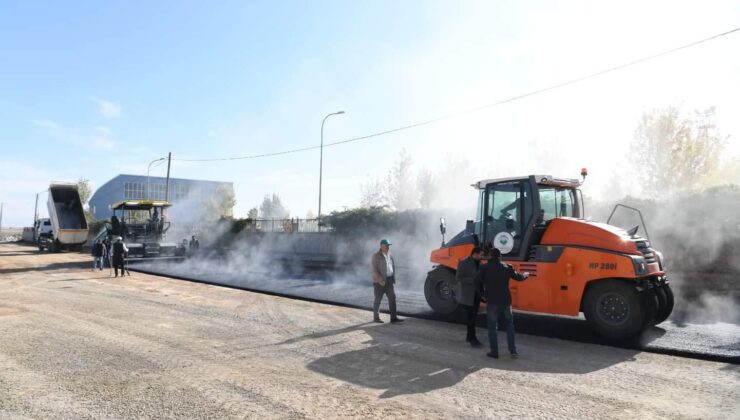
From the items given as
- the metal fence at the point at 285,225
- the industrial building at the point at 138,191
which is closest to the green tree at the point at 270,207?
the industrial building at the point at 138,191

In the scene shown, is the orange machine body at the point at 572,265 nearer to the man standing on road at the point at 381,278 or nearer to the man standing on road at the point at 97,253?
the man standing on road at the point at 381,278

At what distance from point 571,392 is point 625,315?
278cm

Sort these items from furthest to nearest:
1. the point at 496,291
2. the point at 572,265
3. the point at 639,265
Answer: the point at 572,265, the point at 639,265, the point at 496,291

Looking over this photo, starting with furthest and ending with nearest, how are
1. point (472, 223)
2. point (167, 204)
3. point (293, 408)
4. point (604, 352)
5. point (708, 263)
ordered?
point (167, 204), point (708, 263), point (472, 223), point (604, 352), point (293, 408)

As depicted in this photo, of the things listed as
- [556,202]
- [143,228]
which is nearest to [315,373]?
[556,202]

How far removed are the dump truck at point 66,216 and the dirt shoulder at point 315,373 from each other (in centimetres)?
2347

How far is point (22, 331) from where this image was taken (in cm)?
779

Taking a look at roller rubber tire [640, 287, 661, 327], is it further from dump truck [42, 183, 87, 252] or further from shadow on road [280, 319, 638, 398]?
dump truck [42, 183, 87, 252]

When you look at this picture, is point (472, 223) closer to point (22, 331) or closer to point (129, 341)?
point (129, 341)

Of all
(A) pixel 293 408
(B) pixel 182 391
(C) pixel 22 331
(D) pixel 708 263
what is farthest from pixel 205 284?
(D) pixel 708 263

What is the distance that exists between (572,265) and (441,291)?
2.71m

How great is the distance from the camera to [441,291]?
933cm

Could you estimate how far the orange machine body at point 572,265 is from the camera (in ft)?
23.4

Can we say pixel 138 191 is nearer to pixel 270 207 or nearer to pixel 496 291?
pixel 270 207
